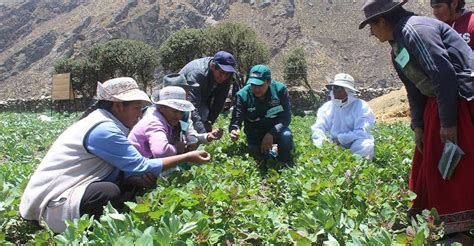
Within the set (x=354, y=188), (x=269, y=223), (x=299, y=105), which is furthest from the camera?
(x=299, y=105)

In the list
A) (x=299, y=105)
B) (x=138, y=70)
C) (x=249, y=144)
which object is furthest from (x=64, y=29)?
(x=249, y=144)

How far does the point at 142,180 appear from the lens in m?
3.11

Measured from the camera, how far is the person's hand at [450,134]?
2598 mm

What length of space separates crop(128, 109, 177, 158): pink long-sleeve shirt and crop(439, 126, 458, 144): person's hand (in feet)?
6.18

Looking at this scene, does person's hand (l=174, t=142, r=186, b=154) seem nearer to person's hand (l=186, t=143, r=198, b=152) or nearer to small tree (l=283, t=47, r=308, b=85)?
person's hand (l=186, t=143, r=198, b=152)

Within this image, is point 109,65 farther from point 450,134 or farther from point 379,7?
point 450,134

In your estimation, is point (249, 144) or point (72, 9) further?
point (72, 9)

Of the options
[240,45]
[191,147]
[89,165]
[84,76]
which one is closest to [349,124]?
[191,147]

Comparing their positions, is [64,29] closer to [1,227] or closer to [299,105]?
[299,105]

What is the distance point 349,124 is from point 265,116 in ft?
3.28

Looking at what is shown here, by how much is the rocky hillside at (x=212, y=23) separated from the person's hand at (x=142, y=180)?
5993cm

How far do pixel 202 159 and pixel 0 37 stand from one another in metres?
108

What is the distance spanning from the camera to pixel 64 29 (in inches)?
3452

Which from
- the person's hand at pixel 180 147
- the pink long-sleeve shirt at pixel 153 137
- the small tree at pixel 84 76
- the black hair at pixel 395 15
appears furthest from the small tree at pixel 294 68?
the black hair at pixel 395 15
